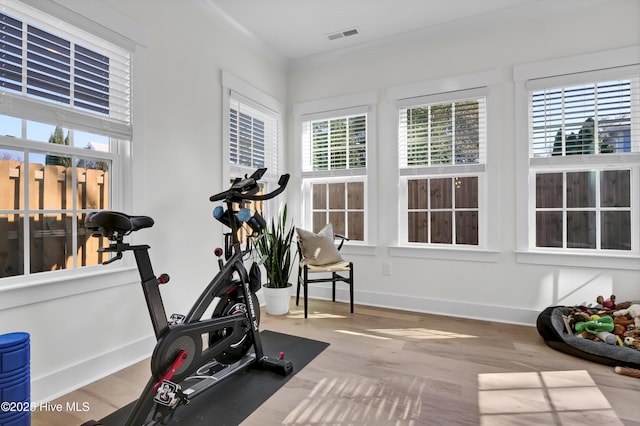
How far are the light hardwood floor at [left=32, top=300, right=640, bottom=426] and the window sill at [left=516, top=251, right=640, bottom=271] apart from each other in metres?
0.66

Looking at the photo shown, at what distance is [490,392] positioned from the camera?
1.95 meters

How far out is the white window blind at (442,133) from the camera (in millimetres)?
3342

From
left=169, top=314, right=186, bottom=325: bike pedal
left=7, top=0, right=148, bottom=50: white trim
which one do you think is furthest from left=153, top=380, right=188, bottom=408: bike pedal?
left=7, top=0, right=148, bottom=50: white trim

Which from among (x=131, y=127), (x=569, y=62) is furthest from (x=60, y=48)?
(x=569, y=62)

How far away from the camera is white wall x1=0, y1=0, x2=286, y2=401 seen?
191 cm

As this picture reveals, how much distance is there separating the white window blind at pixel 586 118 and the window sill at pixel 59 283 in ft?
12.0

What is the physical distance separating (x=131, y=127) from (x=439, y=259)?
3038 mm

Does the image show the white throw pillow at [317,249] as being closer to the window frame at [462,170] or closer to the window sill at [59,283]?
the window frame at [462,170]

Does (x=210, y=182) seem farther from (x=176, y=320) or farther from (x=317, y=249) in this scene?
(x=176, y=320)

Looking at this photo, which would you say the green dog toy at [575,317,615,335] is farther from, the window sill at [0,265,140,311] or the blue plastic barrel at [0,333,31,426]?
the blue plastic barrel at [0,333,31,426]

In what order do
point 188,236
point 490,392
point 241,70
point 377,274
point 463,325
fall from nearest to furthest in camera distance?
1. point 490,392
2. point 188,236
3. point 463,325
4. point 241,70
5. point 377,274

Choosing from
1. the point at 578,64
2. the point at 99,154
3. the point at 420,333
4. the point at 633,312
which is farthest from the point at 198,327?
the point at 578,64

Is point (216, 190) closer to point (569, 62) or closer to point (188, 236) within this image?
point (188, 236)

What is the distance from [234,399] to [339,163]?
2795 millimetres
